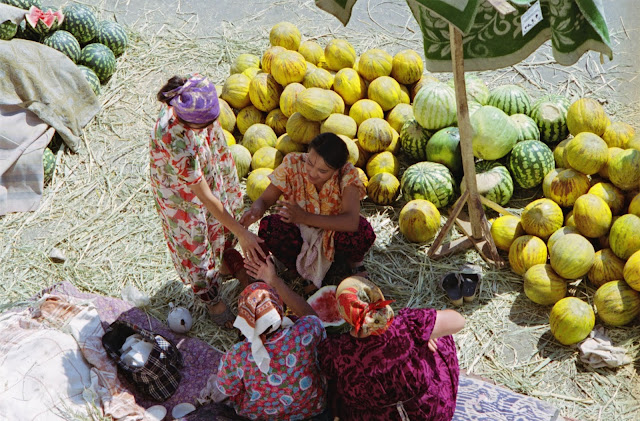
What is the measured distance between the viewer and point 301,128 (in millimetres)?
5852

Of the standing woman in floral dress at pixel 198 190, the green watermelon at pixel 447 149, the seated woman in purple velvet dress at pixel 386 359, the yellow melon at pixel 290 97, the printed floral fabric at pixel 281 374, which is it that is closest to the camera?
the seated woman in purple velvet dress at pixel 386 359

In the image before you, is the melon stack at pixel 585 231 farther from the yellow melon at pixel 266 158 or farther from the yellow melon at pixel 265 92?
the yellow melon at pixel 265 92

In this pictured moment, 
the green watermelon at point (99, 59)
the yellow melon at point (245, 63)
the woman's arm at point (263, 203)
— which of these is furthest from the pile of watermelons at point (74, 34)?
the woman's arm at point (263, 203)

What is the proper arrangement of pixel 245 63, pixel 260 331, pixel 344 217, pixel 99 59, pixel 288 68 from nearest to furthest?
pixel 260 331 → pixel 344 217 → pixel 288 68 → pixel 245 63 → pixel 99 59

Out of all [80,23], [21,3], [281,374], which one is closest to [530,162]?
[281,374]

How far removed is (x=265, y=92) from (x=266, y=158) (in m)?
0.75

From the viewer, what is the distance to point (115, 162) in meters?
6.59

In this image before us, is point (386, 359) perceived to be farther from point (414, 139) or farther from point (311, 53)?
point (311, 53)

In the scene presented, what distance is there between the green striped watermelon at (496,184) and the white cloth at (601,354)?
1.53m

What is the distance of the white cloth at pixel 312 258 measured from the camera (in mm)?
4871

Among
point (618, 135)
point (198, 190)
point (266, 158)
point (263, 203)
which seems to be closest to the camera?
point (198, 190)

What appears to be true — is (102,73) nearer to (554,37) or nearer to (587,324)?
(554,37)

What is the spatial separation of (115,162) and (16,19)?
1990mm

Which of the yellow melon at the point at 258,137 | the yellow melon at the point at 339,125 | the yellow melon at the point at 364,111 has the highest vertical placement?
the yellow melon at the point at 364,111
